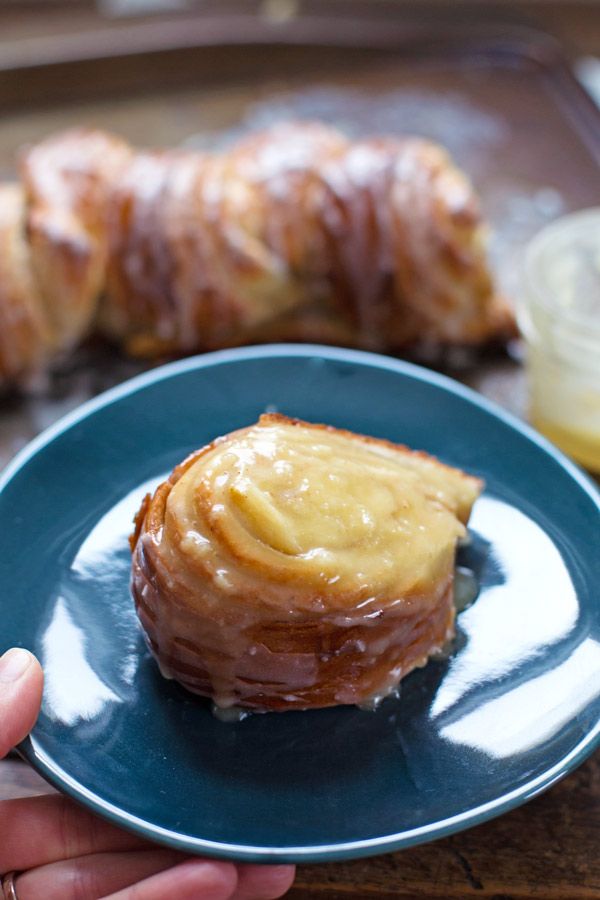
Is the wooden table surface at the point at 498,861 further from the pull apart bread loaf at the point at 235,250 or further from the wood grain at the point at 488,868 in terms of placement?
the pull apart bread loaf at the point at 235,250

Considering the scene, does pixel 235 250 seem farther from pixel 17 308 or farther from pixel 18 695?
pixel 18 695

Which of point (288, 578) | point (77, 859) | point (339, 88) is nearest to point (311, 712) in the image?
point (288, 578)

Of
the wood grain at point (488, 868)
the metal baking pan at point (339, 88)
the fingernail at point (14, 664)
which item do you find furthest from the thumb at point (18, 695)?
the metal baking pan at point (339, 88)

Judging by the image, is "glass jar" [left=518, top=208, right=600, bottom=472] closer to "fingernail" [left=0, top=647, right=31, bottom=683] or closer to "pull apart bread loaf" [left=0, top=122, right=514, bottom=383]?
"pull apart bread loaf" [left=0, top=122, right=514, bottom=383]

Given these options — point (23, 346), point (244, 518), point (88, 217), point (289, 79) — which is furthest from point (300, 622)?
point (289, 79)

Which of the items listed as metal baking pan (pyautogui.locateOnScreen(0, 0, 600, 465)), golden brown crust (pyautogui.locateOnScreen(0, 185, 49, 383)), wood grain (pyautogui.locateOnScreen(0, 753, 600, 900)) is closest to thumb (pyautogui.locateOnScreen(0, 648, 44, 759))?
wood grain (pyautogui.locateOnScreen(0, 753, 600, 900))
